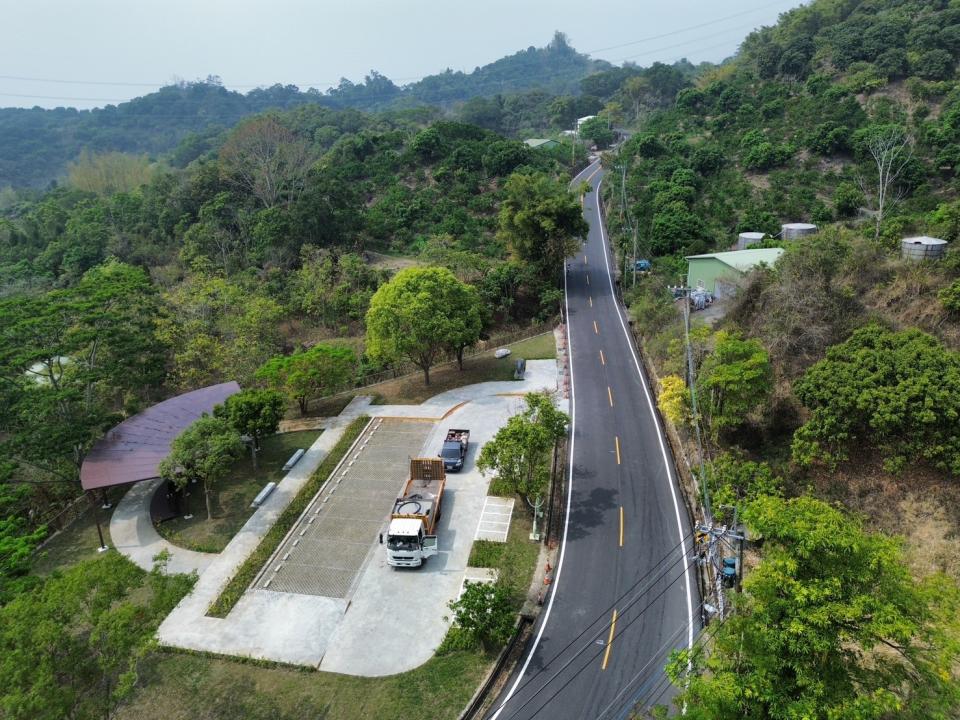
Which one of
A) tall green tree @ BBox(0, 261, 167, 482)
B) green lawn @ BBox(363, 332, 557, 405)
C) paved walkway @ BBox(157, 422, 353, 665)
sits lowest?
paved walkway @ BBox(157, 422, 353, 665)

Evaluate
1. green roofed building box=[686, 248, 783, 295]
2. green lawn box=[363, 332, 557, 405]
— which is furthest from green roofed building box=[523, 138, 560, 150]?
green lawn box=[363, 332, 557, 405]

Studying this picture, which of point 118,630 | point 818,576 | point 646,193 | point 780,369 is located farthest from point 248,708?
point 646,193

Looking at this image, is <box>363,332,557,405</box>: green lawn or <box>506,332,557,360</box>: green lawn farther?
<box>506,332,557,360</box>: green lawn

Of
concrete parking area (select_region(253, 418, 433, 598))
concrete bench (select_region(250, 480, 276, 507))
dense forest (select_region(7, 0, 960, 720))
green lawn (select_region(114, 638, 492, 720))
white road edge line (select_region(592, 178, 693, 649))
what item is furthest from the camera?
concrete bench (select_region(250, 480, 276, 507))

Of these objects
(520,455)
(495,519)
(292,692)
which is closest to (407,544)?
(495,519)

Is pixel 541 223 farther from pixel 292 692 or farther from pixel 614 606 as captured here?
pixel 292 692

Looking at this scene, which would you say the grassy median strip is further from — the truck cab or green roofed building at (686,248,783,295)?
green roofed building at (686,248,783,295)
